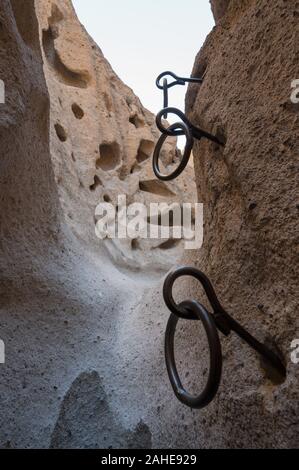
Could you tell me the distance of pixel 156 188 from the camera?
3102 mm

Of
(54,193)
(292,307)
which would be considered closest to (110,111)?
(54,193)

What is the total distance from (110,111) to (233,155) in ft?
7.42

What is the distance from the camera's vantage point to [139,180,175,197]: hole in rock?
3.04 metres

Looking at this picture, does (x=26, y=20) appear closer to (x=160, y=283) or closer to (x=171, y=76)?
(x=171, y=76)

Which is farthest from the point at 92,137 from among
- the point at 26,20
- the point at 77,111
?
the point at 26,20

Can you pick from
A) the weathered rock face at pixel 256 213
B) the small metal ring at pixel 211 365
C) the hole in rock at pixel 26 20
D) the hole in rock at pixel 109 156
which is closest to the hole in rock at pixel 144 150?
the hole in rock at pixel 109 156

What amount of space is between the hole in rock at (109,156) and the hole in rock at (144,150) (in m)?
0.33

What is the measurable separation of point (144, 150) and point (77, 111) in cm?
68

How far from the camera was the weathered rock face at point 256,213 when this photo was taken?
701 millimetres

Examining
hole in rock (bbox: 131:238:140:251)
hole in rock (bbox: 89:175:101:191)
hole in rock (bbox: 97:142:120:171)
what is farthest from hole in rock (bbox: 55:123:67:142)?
hole in rock (bbox: 131:238:140:251)

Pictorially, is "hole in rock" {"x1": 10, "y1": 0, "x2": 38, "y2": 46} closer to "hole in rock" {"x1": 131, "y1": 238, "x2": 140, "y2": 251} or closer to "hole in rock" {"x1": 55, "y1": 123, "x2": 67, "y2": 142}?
"hole in rock" {"x1": 55, "y1": 123, "x2": 67, "y2": 142}

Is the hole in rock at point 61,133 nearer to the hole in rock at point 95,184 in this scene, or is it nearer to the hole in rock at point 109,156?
the hole in rock at point 95,184

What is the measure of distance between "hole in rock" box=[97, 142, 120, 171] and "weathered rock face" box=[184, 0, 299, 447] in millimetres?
1812

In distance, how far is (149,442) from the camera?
1043 mm
